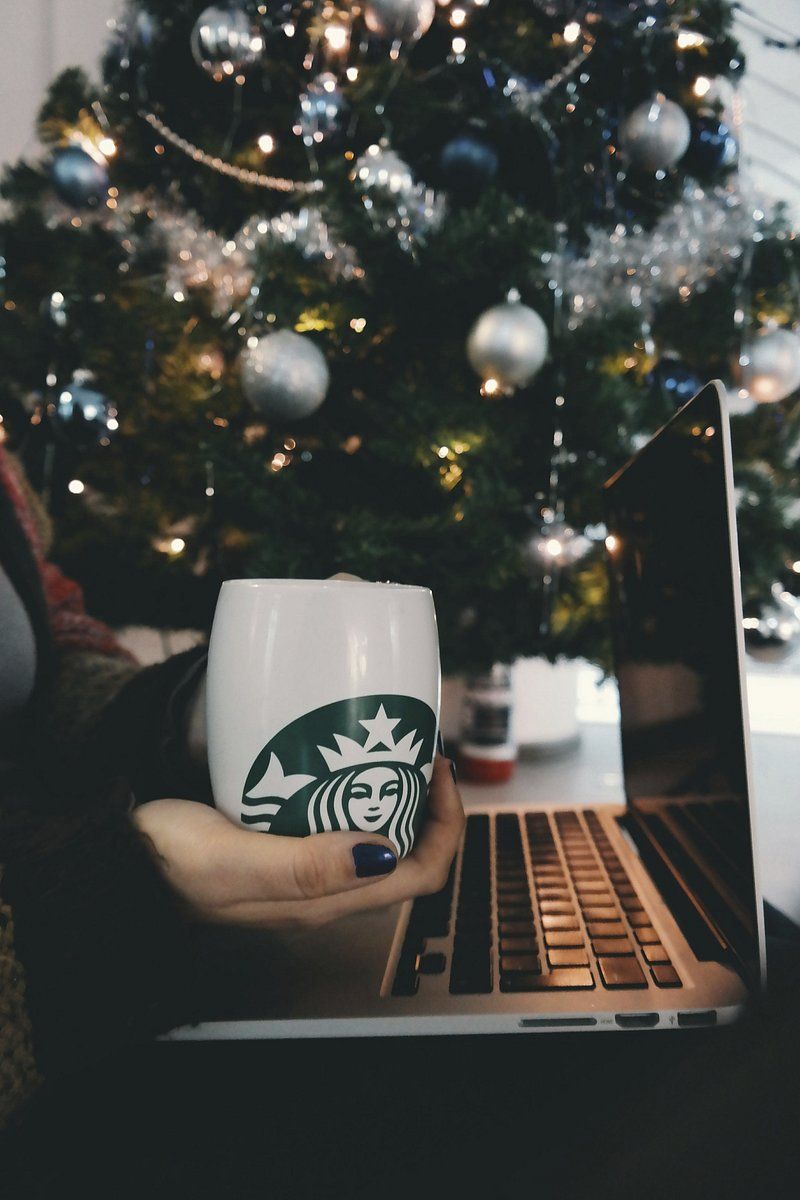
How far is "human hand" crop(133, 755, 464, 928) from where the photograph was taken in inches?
10.3

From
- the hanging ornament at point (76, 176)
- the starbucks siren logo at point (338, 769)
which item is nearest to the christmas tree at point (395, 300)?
the hanging ornament at point (76, 176)

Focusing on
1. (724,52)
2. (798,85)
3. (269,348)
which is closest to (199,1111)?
(269,348)

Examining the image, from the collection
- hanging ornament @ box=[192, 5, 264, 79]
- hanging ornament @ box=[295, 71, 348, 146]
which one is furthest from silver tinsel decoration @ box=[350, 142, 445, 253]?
hanging ornament @ box=[192, 5, 264, 79]

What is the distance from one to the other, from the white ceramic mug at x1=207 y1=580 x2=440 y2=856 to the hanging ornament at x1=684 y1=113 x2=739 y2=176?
1.09m

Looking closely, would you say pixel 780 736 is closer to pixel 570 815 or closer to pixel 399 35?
pixel 570 815

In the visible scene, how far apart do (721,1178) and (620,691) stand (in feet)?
1.79

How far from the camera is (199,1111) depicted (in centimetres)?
25

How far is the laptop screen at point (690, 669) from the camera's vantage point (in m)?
0.31

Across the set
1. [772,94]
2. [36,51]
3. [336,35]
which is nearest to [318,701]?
[336,35]

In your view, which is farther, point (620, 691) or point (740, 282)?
point (740, 282)

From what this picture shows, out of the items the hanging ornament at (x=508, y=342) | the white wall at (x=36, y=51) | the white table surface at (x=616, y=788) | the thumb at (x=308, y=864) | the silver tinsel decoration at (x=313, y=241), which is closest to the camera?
the thumb at (x=308, y=864)

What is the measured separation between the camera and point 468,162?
89 cm

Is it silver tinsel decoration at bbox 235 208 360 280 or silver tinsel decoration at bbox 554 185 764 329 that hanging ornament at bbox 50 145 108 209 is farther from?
silver tinsel decoration at bbox 554 185 764 329

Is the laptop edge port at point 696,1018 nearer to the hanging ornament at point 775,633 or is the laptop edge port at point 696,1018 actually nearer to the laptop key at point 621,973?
the laptop key at point 621,973
